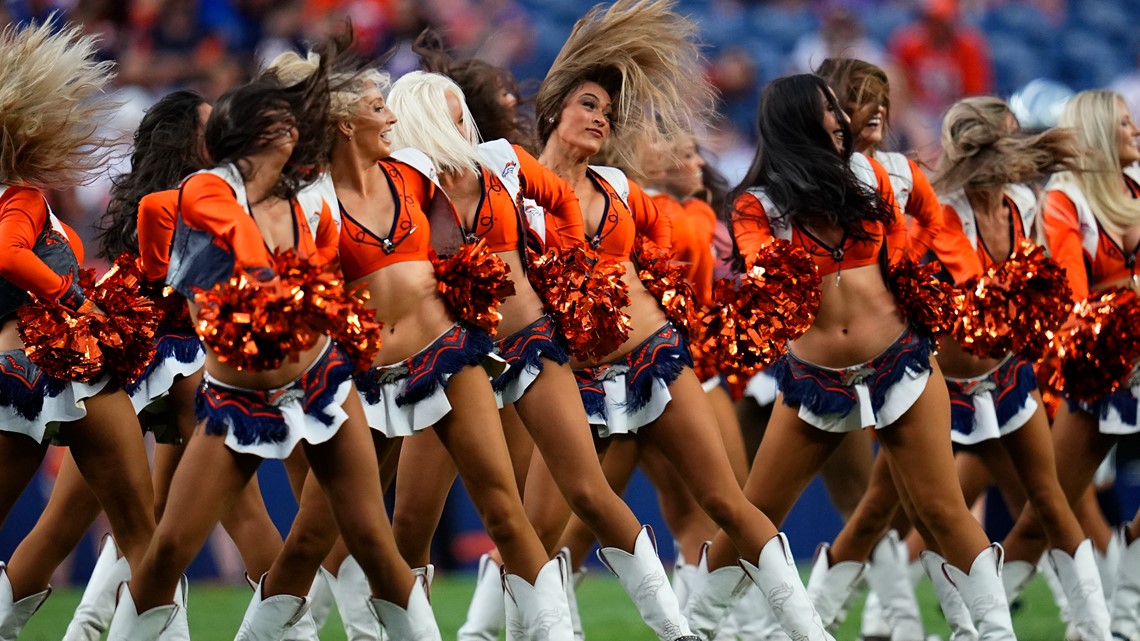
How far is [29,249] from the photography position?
468 cm

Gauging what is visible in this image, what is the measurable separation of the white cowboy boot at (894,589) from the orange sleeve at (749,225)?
5.70 feet

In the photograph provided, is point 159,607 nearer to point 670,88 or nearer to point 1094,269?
point 670,88

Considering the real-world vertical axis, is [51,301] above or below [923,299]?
below

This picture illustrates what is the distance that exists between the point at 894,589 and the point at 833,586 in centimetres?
53

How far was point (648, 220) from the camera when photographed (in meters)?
5.54

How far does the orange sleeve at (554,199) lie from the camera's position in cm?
479

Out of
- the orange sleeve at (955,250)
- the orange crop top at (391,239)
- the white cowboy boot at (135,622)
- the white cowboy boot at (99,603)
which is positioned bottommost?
the white cowboy boot at (99,603)

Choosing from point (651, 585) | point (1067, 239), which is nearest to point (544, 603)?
point (651, 585)

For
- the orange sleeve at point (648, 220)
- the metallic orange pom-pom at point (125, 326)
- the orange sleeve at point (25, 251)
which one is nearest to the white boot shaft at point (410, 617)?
the metallic orange pom-pom at point (125, 326)

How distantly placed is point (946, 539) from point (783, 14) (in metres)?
8.96

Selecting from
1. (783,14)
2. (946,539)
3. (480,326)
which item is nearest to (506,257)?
(480,326)

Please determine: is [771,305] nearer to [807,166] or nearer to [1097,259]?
[807,166]

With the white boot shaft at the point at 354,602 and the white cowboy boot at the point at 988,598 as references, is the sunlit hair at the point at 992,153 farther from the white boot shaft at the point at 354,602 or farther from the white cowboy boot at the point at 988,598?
the white boot shaft at the point at 354,602

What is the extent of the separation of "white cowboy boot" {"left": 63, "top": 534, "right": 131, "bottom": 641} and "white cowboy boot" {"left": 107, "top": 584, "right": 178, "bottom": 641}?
1.20 metres
